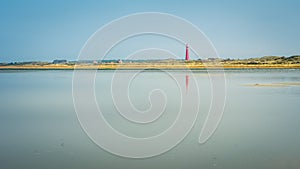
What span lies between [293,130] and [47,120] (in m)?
5.35

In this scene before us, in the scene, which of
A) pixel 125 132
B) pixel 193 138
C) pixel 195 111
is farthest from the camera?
pixel 195 111

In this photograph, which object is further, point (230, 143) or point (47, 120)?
point (47, 120)

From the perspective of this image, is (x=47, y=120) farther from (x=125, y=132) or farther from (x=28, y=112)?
(x=125, y=132)

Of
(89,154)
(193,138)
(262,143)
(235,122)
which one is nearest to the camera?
(89,154)

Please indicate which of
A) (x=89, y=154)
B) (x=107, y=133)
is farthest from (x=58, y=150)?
(x=107, y=133)

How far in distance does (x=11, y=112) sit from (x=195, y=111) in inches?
195

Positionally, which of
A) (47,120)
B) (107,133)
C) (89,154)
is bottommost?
(89,154)

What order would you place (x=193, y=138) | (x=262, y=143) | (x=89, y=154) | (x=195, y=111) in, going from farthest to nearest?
(x=195, y=111) → (x=193, y=138) → (x=262, y=143) → (x=89, y=154)

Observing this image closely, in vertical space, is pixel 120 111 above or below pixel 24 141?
above

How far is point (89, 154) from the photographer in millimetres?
5914

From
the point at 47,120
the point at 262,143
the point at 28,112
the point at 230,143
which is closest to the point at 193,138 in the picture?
the point at 230,143

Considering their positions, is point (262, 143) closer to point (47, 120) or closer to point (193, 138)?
point (193, 138)

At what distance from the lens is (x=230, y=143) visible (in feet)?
21.4

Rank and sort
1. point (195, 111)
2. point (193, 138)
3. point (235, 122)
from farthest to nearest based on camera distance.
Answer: point (195, 111)
point (235, 122)
point (193, 138)
